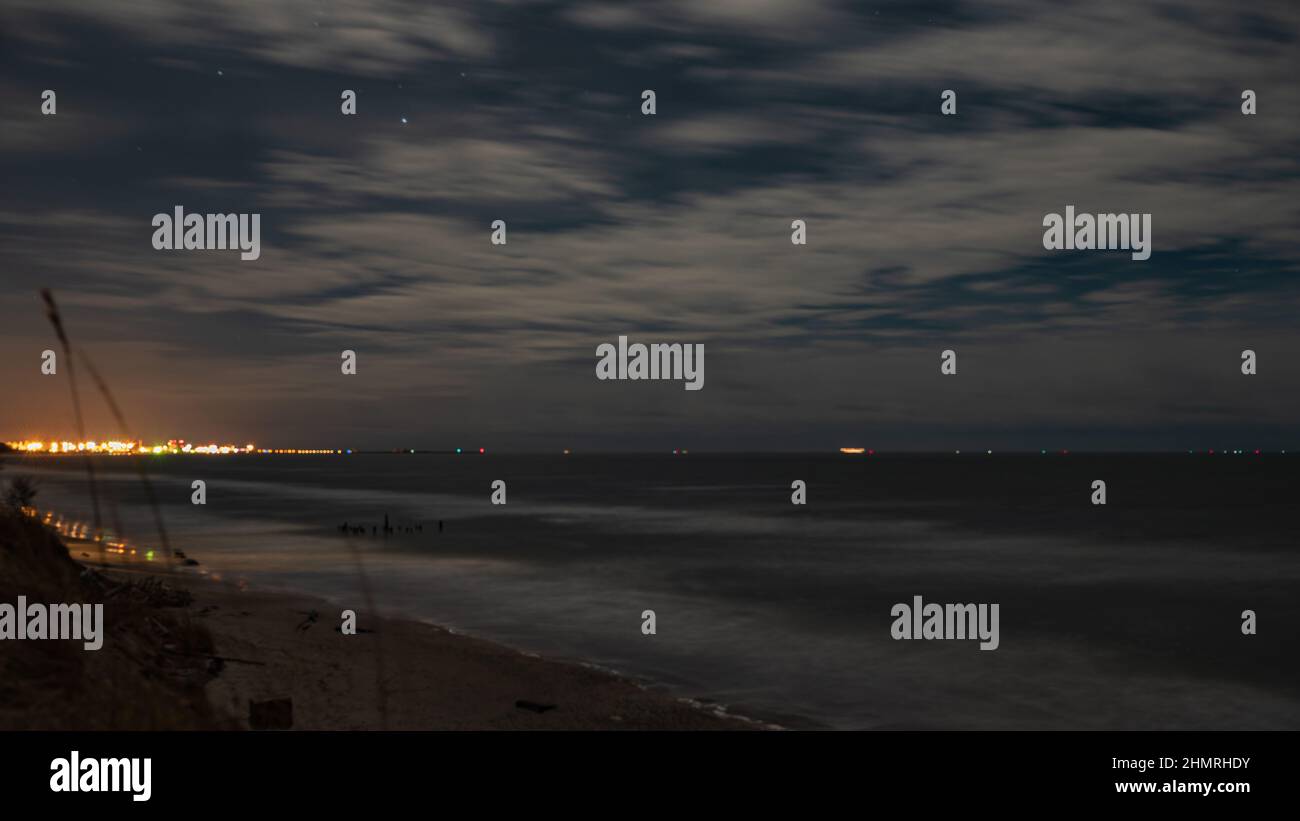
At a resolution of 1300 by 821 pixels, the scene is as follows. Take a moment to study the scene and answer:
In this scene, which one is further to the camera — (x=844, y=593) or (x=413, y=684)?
(x=844, y=593)

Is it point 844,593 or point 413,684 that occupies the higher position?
point 413,684

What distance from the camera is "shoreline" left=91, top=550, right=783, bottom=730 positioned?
635 inches

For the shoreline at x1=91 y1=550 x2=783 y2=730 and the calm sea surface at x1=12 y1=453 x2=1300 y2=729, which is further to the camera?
the calm sea surface at x1=12 y1=453 x2=1300 y2=729

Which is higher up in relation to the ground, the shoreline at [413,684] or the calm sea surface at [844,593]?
the shoreline at [413,684]

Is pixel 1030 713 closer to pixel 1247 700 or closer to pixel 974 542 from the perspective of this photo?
pixel 1247 700

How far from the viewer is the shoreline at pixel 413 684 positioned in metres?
16.1

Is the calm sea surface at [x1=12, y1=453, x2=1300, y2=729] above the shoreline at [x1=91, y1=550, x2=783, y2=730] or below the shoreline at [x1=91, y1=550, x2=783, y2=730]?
below

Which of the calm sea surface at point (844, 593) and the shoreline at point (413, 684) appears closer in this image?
the shoreline at point (413, 684)

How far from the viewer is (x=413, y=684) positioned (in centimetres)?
1925

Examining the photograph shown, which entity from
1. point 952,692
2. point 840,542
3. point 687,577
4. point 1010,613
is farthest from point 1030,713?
point 840,542

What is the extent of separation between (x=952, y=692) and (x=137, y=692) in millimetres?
20801

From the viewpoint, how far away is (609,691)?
66.8 feet
